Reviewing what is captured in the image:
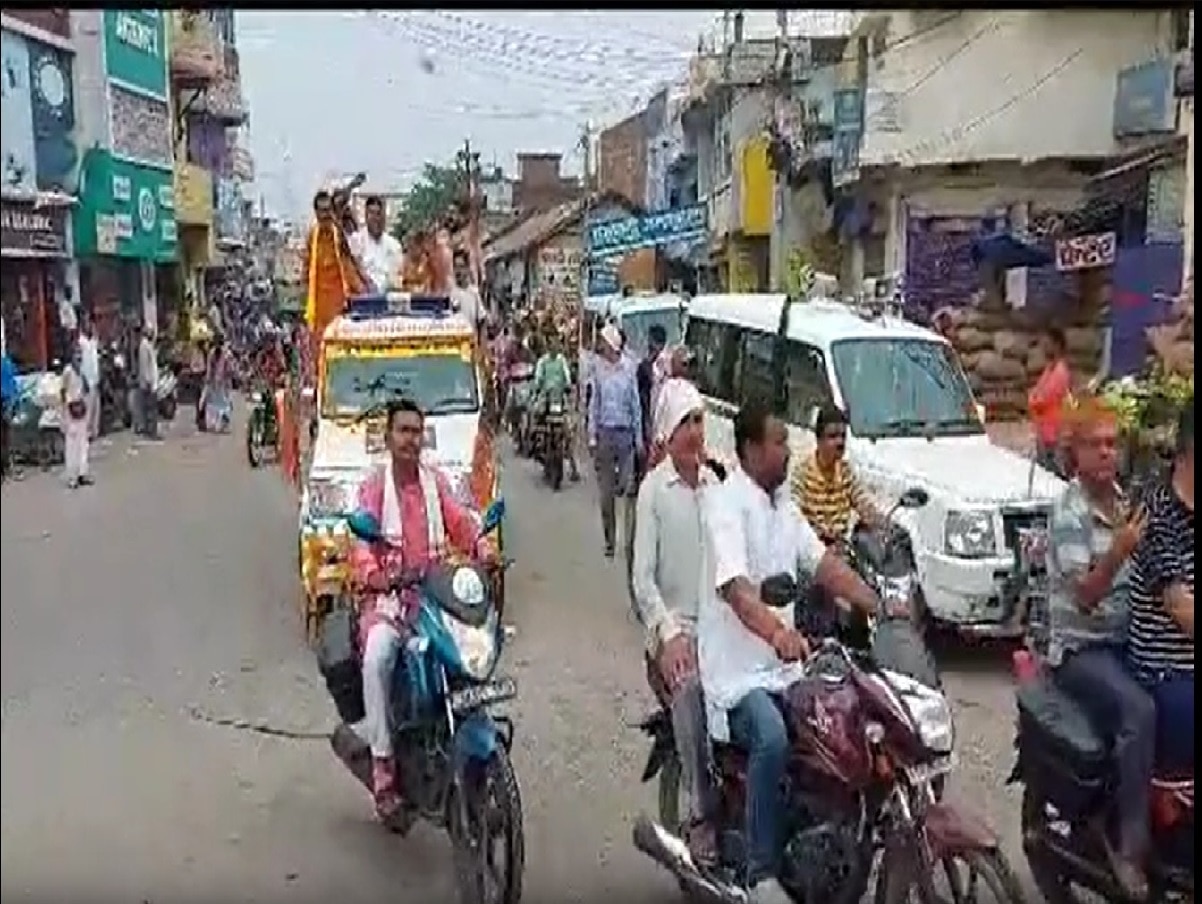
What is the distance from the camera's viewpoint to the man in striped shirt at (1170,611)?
3553mm

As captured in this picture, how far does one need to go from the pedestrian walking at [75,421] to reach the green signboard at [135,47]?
0.56 m

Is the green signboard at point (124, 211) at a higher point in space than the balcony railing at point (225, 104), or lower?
lower

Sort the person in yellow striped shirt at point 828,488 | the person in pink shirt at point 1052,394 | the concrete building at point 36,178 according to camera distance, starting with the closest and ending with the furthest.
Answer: the concrete building at point 36,178 → the person in pink shirt at point 1052,394 → the person in yellow striped shirt at point 828,488

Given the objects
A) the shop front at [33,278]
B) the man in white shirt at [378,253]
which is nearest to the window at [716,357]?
the man in white shirt at [378,253]

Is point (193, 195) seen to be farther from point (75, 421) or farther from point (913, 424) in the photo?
point (913, 424)

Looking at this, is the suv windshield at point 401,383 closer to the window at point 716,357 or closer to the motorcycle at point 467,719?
the window at point 716,357

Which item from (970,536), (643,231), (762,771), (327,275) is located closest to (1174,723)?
(762,771)

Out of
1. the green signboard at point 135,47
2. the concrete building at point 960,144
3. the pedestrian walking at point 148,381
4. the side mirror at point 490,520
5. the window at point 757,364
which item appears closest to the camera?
the green signboard at point 135,47

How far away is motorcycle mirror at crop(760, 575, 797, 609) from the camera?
11.6ft

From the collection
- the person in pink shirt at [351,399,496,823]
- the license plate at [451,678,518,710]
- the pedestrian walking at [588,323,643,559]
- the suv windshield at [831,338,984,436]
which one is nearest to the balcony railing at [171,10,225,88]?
the person in pink shirt at [351,399,496,823]

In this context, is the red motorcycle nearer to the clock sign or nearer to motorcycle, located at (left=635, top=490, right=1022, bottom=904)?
motorcycle, located at (left=635, top=490, right=1022, bottom=904)

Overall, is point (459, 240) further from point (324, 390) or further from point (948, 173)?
point (948, 173)

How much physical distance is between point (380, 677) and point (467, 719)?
0.37 m

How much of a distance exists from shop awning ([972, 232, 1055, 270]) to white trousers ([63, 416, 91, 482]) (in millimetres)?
2817
